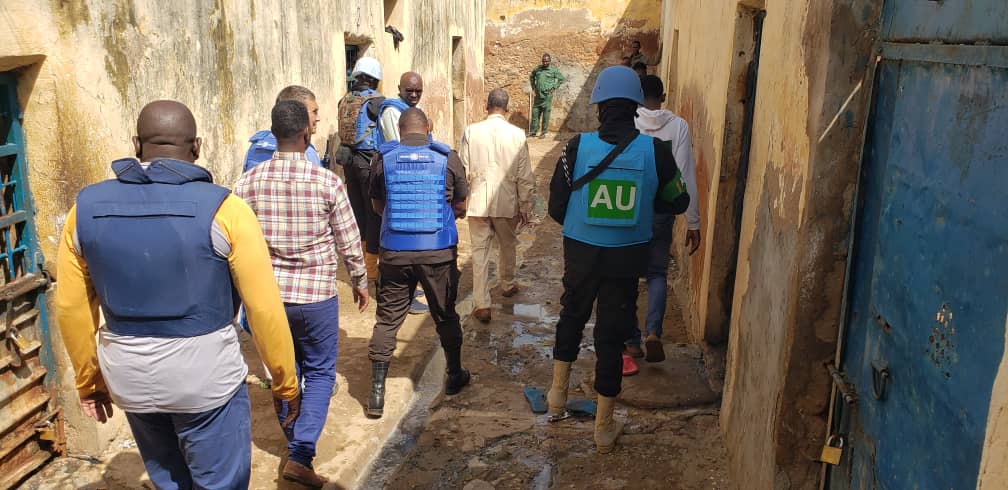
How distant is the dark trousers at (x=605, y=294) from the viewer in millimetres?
3715

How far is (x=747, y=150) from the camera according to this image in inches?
188

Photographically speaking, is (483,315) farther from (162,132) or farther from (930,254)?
(930,254)

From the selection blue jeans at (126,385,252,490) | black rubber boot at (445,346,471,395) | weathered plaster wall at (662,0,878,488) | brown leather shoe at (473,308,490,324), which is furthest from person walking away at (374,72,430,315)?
blue jeans at (126,385,252,490)

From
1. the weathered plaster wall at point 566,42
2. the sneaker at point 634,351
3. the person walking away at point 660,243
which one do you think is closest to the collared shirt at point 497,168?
the person walking away at point 660,243

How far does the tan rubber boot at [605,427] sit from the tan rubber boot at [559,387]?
31 centimetres

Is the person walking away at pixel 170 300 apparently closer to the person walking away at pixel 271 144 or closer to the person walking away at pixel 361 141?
the person walking away at pixel 271 144

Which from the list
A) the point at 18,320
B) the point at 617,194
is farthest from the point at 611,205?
the point at 18,320

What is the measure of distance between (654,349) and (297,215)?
2.51 m

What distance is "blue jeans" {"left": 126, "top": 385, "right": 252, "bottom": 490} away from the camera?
2.52m

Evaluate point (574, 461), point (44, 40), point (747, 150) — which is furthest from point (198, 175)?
point (747, 150)

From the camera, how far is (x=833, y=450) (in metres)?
2.59

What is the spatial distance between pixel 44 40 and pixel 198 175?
1594mm

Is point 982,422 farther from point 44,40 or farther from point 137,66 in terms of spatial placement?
point 137,66

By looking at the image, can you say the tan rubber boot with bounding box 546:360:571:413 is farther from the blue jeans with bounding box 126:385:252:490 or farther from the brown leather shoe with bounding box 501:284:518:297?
the brown leather shoe with bounding box 501:284:518:297
